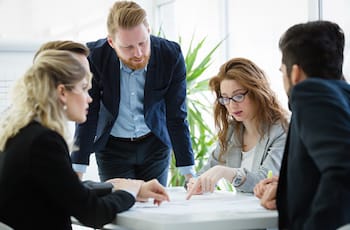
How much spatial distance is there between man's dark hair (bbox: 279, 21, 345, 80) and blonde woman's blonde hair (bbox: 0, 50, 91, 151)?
0.62m

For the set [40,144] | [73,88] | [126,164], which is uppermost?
[73,88]

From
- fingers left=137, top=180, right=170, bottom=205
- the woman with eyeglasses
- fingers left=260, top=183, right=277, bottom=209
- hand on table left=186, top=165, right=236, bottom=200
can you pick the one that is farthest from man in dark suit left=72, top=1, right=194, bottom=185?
fingers left=260, top=183, right=277, bottom=209

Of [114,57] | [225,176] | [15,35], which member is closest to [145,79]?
[114,57]

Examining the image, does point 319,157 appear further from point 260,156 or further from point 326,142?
point 260,156

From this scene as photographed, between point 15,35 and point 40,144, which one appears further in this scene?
point 15,35

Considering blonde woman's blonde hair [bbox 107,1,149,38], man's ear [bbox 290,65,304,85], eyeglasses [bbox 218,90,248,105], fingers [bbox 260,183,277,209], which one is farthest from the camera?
blonde woman's blonde hair [bbox 107,1,149,38]

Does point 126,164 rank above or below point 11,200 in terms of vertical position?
below

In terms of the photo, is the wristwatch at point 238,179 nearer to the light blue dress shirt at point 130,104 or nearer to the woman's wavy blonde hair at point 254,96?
the woman's wavy blonde hair at point 254,96

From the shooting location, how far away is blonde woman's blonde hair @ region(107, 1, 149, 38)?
9.21ft

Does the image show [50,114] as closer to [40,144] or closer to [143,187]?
[40,144]

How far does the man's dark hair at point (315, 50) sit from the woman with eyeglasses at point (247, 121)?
0.78 m

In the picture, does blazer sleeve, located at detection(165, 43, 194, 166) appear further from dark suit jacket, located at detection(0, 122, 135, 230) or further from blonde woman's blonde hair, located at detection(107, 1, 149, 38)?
dark suit jacket, located at detection(0, 122, 135, 230)

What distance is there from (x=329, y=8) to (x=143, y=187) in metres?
2.21

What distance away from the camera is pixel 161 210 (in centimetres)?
191
